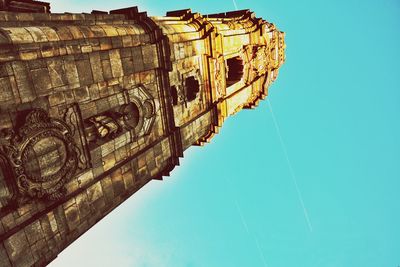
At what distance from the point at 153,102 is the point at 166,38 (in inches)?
81.9

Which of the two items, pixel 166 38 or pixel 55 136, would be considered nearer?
pixel 55 136

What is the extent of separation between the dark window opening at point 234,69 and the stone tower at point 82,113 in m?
4.88

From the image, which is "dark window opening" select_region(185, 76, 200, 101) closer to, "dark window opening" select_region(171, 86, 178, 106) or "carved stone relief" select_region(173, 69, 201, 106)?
"carved stone relief" select_region(173, 69, 201, 106)

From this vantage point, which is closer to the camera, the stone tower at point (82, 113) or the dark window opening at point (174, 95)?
the stone tower at point (82, 113)

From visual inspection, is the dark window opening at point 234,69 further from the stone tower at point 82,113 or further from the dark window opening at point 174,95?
the dark window opening at point 174,95

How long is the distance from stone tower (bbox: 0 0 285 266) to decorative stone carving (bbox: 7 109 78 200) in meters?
0.02

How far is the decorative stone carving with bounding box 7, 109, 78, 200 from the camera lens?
306 inches

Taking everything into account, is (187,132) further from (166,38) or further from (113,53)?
(113,53)

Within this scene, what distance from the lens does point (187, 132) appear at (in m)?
14.4

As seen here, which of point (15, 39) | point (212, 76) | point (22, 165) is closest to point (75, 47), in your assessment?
point (15, 39)

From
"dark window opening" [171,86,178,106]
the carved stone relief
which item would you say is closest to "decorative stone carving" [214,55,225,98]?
the carved stone relief

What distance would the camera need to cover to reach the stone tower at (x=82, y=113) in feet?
25.5

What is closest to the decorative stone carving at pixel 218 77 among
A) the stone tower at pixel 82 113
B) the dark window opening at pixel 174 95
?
the stone tower at pixel 82 113

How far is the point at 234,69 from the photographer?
20.6m
